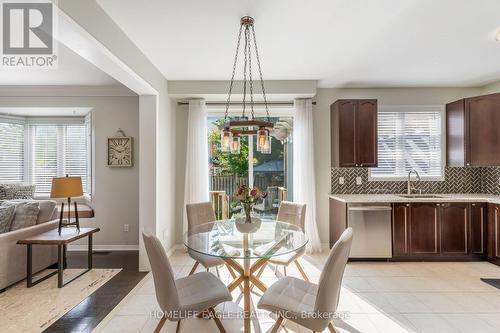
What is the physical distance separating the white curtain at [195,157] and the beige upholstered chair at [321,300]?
97.6 inches

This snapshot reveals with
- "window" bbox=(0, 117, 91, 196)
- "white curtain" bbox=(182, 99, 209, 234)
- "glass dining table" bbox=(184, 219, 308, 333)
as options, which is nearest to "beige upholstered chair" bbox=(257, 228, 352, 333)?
"glass dining table" bbox=(184, 219, 308, 333)

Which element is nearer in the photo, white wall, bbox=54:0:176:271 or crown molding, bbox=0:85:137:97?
white wall, bbox=54:0:176:271

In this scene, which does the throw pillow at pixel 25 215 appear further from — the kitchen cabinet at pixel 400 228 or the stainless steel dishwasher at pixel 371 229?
the kitchen cabinet at pixel 400 228

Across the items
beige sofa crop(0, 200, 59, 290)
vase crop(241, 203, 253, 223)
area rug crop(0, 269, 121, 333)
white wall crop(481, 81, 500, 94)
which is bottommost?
area rug crop(0, 269, 121, 333)

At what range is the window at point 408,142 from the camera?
4211 millimetres

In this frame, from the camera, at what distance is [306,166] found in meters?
4.04

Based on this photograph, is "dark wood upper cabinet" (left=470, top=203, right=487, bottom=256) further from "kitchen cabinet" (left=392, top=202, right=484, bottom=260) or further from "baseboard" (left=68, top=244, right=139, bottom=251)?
"baseboard" (left=68, top=244, right=139, bottom=251)

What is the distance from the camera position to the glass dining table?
1.96 m

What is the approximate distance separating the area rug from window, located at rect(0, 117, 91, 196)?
215cm

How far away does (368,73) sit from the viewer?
3639mm

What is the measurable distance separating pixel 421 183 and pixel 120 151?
4.96m

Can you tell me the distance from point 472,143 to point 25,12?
540 centimetres

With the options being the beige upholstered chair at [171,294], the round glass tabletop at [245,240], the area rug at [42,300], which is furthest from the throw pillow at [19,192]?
the beige upholstered chair at [171,294]

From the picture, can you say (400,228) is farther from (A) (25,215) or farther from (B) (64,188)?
(A) (25,215)
